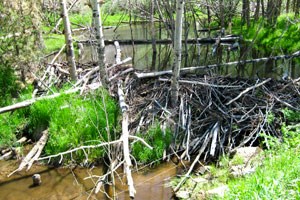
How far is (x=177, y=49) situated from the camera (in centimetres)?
825

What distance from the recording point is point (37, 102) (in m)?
8.94

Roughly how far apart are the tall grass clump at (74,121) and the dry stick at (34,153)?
14 centimetres

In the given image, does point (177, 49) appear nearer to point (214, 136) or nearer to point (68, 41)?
point (214, 136)

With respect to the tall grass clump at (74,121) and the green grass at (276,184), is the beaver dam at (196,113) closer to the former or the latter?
the tall grass clump at (74,121)

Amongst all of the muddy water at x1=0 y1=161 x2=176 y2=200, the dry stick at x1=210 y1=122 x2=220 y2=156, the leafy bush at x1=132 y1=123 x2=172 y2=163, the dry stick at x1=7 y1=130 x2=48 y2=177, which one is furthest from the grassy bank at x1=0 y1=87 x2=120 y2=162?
the dry stick at x1=210 y1=122 x2=220 y2=156

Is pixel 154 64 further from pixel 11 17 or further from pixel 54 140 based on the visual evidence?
pixel 54 140

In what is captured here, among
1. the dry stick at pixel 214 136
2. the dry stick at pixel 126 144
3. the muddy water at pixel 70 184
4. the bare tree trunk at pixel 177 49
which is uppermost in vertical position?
the bare tree trunk at pixel 177 49

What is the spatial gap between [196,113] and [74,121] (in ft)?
9.53

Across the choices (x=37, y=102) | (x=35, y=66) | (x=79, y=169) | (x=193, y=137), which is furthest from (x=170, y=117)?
(x=35, y=66)

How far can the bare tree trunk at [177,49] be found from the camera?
7.86 m

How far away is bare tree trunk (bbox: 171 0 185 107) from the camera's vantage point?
25.8 ft

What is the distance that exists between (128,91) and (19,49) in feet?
A: 11.9

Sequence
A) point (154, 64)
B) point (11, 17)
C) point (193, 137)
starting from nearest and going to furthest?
point (193, 137) → point (11, 17) → point (154, 64)

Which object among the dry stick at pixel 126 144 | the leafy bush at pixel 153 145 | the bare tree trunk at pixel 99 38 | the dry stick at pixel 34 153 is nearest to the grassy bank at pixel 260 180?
the leafy bush at pixel 153 145
